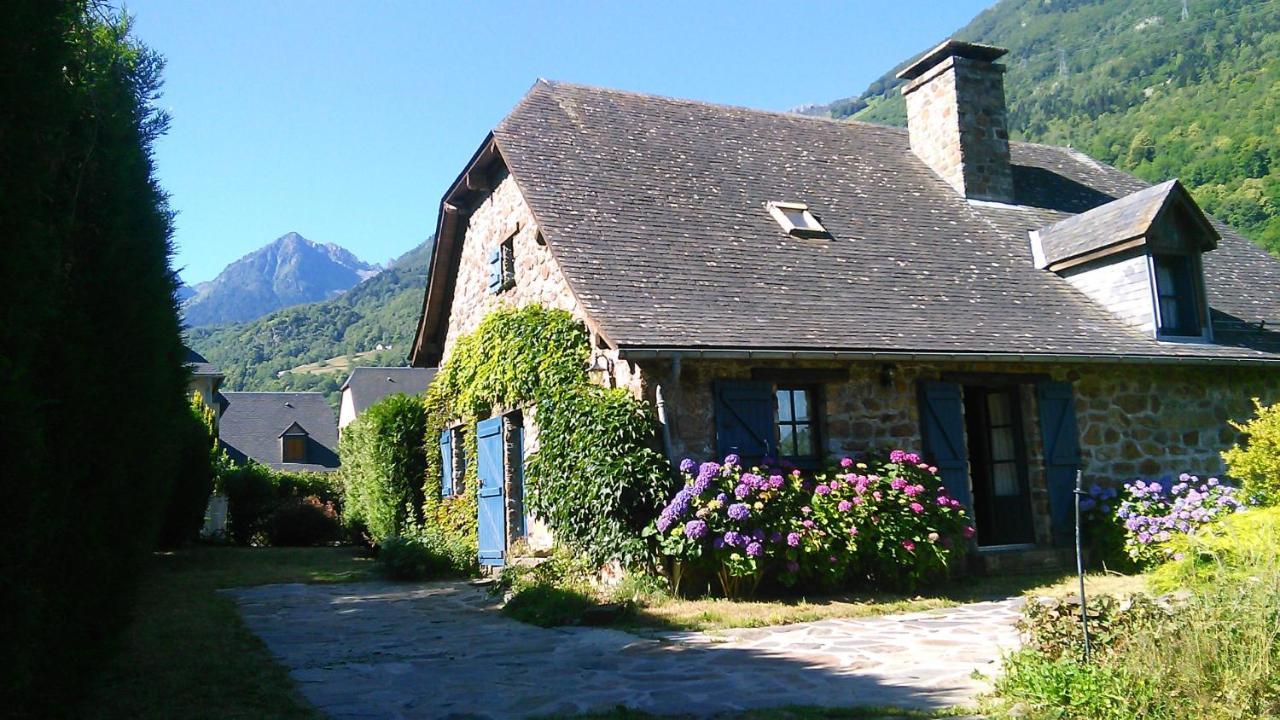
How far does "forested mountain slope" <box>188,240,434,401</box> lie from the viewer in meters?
86.8

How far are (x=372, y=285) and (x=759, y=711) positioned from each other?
121m

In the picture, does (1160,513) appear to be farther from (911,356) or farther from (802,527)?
(802,527)

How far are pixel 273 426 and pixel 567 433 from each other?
113 ft

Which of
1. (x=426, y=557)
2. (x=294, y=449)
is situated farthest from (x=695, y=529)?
(x=294, y=449)

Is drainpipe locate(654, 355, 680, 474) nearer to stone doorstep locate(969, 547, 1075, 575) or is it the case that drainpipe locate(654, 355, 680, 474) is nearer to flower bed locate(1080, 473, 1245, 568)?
stone doorstep locate(969, 547, 1075, 575)

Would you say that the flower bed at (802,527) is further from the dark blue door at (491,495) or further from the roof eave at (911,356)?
the dark blue door at (491,495)

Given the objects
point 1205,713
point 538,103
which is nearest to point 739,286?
point 538,103

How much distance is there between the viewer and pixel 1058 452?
10.9m

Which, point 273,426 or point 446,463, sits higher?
point 273,426

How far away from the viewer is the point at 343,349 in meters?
98.4

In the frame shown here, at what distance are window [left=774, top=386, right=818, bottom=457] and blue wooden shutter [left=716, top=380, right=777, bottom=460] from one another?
44 cm

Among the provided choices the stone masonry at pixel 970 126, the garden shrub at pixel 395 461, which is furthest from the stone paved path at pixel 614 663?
the stone masonry at pixel 970 126

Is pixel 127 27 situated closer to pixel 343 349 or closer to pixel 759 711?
pixel 759 711

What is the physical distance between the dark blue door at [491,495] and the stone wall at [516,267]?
1.70 m
